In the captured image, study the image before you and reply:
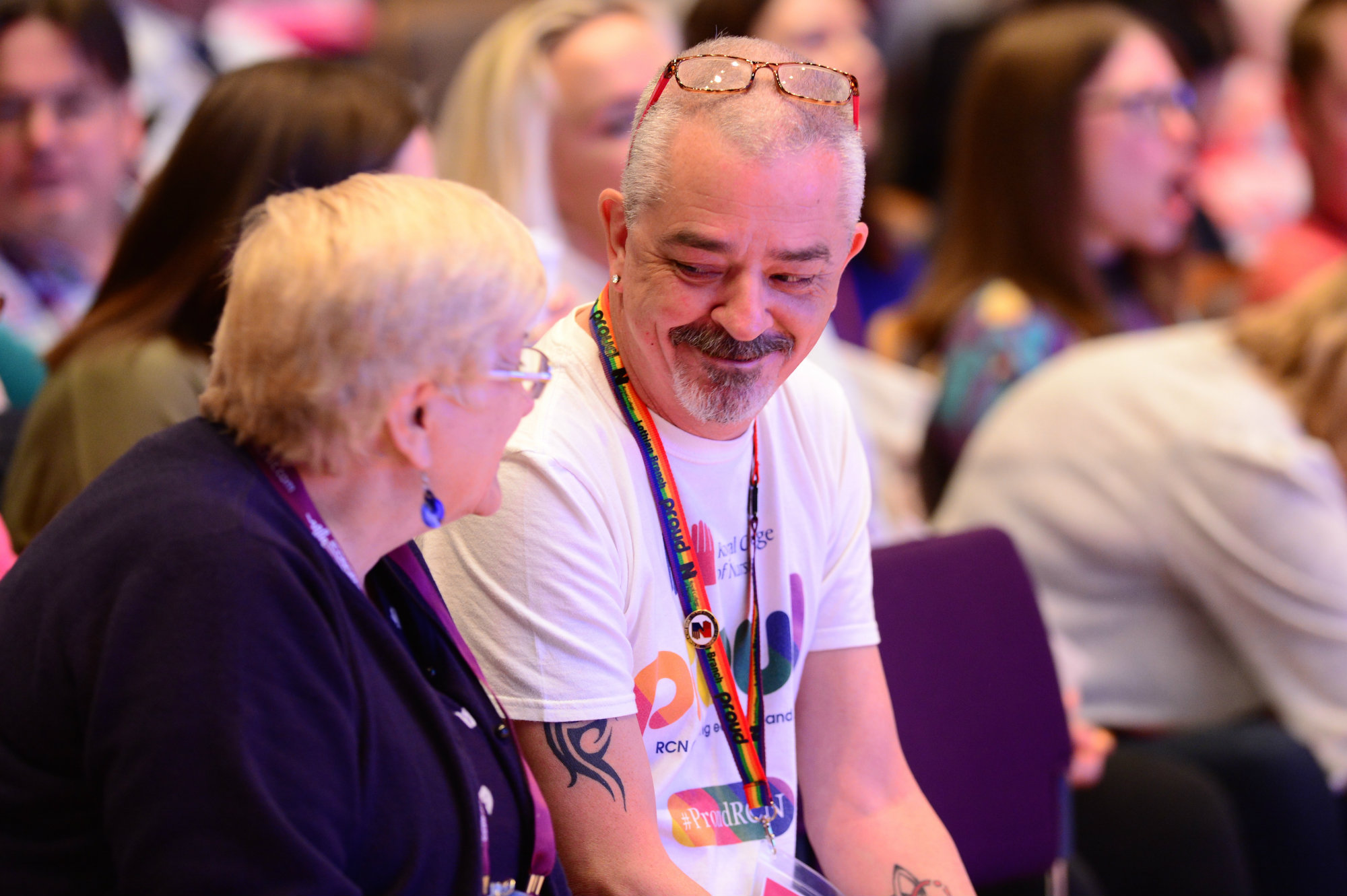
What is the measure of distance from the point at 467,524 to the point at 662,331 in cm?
30

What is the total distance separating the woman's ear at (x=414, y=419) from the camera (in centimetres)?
121

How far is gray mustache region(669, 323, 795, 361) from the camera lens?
1.49 metres

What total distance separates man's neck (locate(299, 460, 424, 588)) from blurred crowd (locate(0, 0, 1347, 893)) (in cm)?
44

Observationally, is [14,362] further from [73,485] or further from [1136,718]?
[1136,718]

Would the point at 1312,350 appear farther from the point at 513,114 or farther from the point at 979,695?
the point at 513,114

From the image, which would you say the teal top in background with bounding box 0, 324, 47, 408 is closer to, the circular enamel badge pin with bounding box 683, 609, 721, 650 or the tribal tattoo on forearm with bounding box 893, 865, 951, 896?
the circular enamel badge pin with bounding box 683, 609, 721, 650

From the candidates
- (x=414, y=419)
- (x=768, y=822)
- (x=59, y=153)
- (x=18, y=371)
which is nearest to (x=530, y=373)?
(x=414, y=419)

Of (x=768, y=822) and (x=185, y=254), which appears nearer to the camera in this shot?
(x=768, y=822)

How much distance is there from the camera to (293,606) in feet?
3.71

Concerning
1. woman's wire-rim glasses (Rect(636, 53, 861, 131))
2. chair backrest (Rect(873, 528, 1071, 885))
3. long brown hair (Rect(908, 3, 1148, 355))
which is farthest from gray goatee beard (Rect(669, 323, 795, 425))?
long brown hair (Rect(908, 3, 1148, 355))

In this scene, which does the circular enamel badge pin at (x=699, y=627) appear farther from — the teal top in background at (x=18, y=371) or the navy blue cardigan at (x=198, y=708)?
the teal top in background at (x=18, y=371)

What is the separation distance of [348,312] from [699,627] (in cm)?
61

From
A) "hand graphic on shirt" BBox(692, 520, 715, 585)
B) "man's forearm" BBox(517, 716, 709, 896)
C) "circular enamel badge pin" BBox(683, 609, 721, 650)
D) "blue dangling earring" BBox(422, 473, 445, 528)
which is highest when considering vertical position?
"blue dangling earring" BBox(422, 473, 445, 528)

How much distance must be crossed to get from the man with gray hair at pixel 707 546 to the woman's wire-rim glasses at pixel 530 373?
164 millimetres
